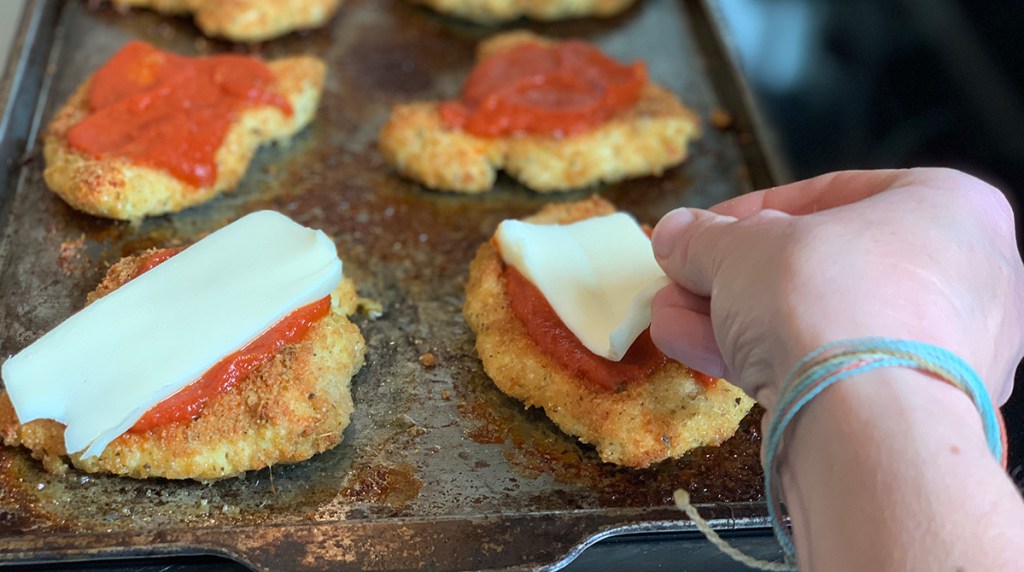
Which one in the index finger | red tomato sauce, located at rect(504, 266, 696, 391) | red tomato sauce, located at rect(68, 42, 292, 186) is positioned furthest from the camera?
red tomato sauce, located at rect(68, 42, 292, 186)

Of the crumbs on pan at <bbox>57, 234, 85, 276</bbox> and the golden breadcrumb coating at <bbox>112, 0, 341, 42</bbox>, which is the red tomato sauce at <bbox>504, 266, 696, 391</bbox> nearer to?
the crumbs on pan at <bbox>57, 234, 85, 276</bbox>

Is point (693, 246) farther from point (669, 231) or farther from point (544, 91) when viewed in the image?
point (544, 91)

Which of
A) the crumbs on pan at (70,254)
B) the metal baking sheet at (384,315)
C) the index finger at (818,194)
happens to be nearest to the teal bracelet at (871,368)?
the index finger at (818,194)

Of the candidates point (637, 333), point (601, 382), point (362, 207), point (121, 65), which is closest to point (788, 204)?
point (637, 333)

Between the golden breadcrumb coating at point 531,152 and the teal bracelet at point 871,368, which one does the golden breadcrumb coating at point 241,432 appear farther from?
the teal bracelet at point 871,368

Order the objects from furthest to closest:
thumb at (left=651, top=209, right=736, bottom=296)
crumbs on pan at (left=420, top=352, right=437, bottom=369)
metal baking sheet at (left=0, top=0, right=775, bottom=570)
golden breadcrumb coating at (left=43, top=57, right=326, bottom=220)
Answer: golden breadcrumb coating at (left=43, top=57, right=326, bottom=220), crumbs on pan at (left=420, top=352, right=437, bottom=369), metal baking sheet at (left=0, top=0, right=775, bottom=570), thumb at (left=651, top=209, right=736, bottom=296)

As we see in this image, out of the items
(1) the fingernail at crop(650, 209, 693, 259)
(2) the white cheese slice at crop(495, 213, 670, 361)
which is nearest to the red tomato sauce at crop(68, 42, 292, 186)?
(2) the white cheese slice at crop(495, 213, 670, 361)

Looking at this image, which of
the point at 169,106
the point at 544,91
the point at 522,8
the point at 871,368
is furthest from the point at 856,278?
the point at 522,8

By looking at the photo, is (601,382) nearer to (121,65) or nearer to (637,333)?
(637,333)
